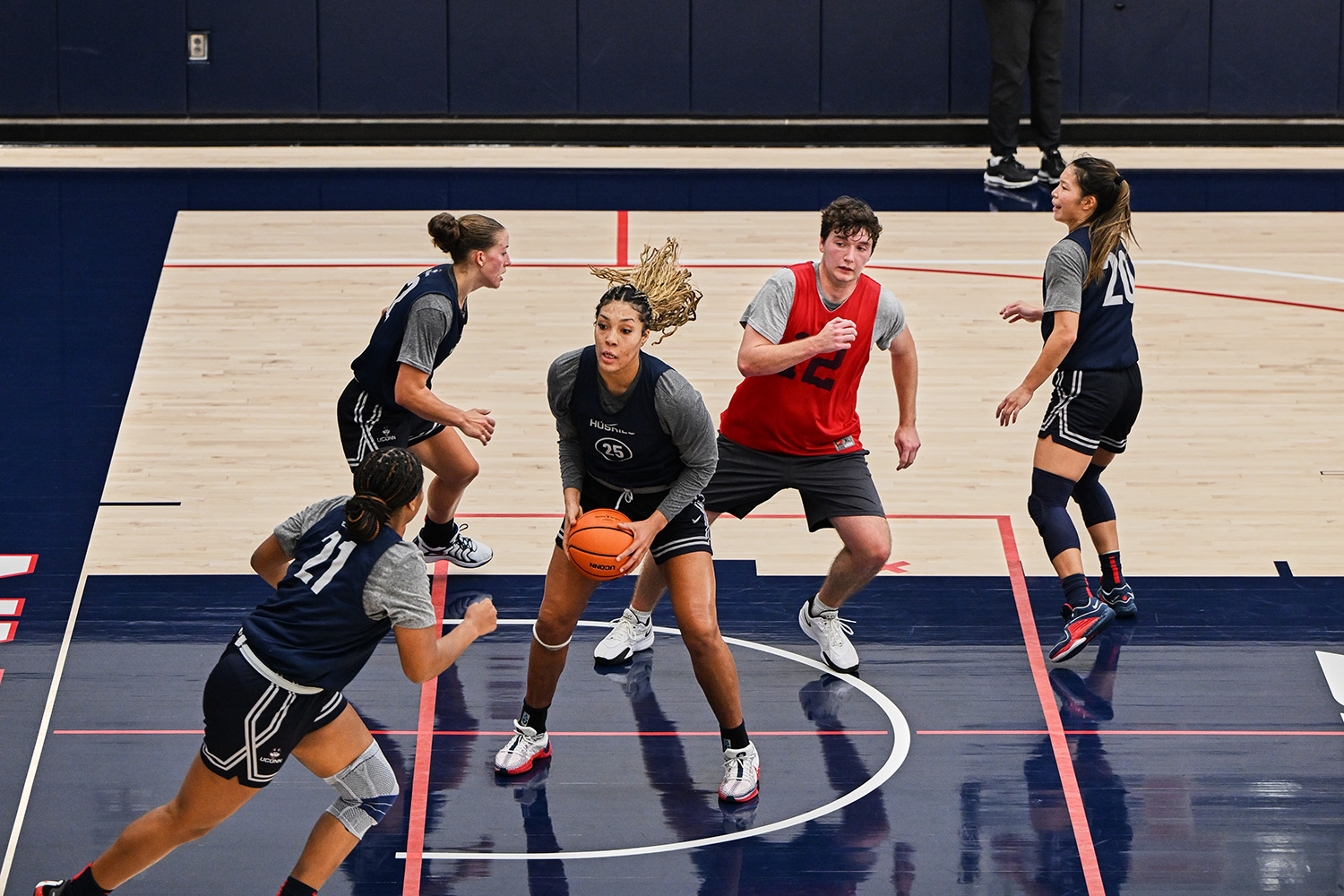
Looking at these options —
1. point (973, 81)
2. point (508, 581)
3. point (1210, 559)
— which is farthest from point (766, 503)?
point (973, 81)

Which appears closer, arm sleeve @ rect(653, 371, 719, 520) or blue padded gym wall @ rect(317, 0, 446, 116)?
arm sleeve @ rect(653, 371, 719, 520)

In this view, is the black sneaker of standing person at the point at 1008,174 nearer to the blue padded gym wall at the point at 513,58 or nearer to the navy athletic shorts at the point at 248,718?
the blue padded gym wall at the point at 513,58

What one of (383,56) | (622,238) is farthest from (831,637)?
(383,56)

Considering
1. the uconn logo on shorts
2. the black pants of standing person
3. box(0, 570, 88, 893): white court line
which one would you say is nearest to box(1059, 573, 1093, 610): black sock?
the uconn logo on shorts

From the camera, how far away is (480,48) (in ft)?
49.0

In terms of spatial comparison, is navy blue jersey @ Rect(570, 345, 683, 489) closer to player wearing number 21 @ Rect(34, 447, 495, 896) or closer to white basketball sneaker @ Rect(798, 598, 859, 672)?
player wearing number 21 @ Rect(34, 447, 495, 896)

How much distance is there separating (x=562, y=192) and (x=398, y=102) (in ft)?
7.77

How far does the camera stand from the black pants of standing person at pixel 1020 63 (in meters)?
13.8

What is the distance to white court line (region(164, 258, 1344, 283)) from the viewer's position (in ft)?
38.1

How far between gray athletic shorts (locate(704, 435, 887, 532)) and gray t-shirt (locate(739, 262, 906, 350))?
49 cm

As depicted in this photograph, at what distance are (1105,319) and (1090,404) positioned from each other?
342mm

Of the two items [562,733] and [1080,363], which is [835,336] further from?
[562,733]

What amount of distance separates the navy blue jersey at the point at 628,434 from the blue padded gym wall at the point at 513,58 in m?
9.78

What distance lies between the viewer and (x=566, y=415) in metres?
5.65
